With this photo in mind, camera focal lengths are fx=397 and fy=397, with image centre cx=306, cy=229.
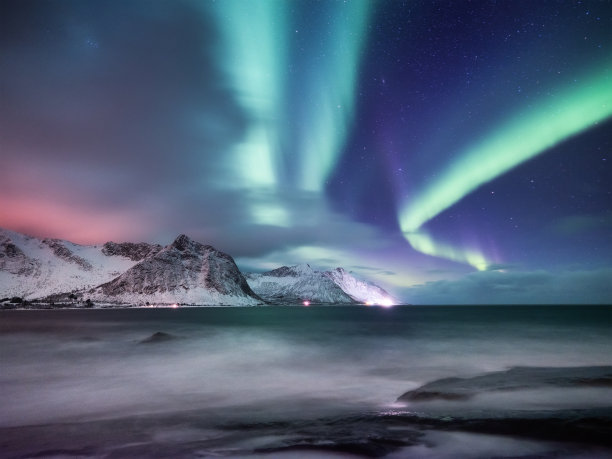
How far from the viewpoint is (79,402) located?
16125 millimetres

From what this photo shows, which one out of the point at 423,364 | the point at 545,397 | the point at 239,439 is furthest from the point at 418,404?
the point at 423,364

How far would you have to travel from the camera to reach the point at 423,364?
28375mm

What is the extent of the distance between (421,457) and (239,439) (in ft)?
15.3

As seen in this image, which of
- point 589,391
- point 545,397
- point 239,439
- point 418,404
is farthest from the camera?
point 589,391

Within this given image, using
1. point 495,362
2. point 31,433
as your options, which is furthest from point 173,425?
point 495,362

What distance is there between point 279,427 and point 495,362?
23314mm

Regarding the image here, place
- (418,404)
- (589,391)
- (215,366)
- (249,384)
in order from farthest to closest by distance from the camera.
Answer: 1. (215,366)
2. (249,384)
3. (589,391)
4. (418,404)

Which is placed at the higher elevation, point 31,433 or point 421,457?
point 421,457

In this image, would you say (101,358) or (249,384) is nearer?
(249,384)

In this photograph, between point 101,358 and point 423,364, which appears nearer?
point 423,364

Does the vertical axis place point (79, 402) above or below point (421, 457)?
below

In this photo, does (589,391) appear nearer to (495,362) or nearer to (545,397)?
(545,397)

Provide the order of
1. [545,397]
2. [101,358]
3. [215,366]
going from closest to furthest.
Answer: [545,397]
[215,366]
[101,358]

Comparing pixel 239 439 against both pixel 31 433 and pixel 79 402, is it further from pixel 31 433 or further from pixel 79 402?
pixel 79 402
